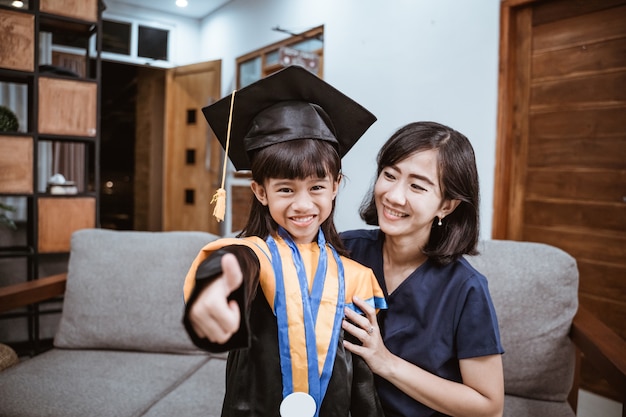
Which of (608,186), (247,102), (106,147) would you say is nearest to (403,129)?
(247,102)

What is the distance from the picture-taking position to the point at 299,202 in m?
0.95

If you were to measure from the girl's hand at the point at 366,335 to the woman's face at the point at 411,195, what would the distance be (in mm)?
218

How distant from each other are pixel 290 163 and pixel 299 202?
8 centimetres

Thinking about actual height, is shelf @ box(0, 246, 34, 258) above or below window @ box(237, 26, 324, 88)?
below

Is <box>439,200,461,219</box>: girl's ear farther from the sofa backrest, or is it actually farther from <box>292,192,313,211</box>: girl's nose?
the sofa backrest

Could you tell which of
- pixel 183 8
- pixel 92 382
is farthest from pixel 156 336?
pixel 183 8

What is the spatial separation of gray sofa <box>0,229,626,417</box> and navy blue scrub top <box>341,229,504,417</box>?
1.76 feet

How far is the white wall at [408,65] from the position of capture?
306 cm

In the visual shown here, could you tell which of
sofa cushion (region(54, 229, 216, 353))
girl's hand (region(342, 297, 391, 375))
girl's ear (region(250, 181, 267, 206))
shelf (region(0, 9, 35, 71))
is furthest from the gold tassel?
shelf (region(0, 9, 35, 71))

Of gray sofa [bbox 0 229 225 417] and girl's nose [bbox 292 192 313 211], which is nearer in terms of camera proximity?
girl's nose [bbox 292 192 313 211]

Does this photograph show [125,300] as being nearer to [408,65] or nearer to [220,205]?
[220,205]

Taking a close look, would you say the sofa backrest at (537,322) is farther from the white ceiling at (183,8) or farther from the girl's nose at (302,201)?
the white ceiling at (183,8)

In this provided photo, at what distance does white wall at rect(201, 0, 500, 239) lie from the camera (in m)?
3.06

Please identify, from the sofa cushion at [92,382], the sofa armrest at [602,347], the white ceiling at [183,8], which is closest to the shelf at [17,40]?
the sofa cushion at [92,382]
